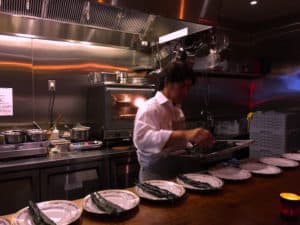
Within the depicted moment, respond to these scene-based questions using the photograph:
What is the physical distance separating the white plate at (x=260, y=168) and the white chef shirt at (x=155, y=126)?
0.46 metres

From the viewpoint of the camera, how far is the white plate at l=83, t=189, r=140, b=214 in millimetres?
1113

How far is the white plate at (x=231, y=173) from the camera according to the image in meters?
1.58

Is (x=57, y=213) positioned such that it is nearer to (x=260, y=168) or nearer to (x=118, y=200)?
(x=118, y=200)

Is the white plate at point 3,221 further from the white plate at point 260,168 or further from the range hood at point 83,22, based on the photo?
the range hood at point 83,22

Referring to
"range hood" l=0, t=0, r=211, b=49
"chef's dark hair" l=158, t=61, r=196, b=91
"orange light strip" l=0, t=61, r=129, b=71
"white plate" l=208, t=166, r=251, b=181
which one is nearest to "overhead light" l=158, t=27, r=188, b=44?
"range hood" l=0, t=0, r=211, b=49

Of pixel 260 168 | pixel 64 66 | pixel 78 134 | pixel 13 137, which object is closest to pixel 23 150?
pixel 13 137

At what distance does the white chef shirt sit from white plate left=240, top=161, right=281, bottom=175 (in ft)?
1.49

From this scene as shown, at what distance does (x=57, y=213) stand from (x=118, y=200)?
273 millimetres

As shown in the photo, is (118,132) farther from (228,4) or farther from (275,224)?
(228,4)

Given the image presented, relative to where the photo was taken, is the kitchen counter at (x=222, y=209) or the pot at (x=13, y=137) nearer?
the kitchen counter at (x=222, y=209)

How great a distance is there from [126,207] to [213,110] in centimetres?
366

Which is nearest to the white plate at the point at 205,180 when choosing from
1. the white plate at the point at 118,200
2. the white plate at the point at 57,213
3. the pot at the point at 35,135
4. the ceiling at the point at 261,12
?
the white plate at the point at 118,200

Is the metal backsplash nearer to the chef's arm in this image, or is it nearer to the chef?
the chef

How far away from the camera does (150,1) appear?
1.67 meters
